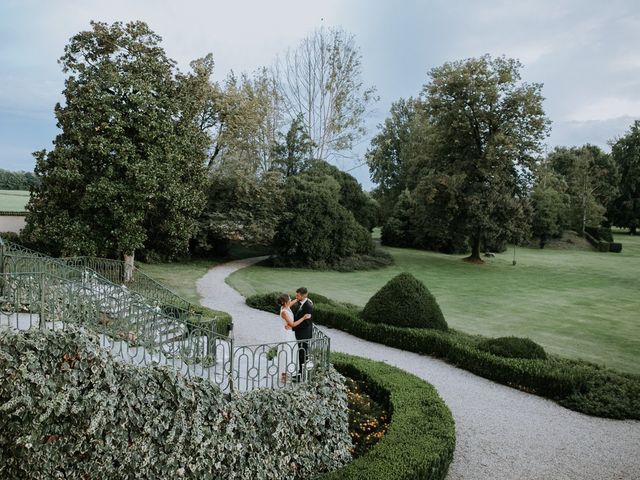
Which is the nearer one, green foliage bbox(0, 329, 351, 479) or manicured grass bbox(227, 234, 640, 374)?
green foliage bbox(0, 329, 351, 479)

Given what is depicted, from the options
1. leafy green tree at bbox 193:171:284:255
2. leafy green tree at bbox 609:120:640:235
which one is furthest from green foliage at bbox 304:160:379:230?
leafy green tree at bbox 609:120:640:235

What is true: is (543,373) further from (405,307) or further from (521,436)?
(405,307)

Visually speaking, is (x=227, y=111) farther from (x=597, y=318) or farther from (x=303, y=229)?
(x=597, y=318)

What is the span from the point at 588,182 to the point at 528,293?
150 ft

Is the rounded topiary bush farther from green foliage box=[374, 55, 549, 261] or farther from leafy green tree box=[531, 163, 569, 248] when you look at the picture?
leafy green tree box=[531, 163, 569, 248]

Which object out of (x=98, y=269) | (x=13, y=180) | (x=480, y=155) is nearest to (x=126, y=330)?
(x=98, y=269)

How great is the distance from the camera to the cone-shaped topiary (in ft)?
53.9

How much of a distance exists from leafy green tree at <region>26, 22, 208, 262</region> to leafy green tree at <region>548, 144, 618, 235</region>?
56.6 m

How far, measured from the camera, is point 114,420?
22.5ft

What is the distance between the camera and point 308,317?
10617 millimetres

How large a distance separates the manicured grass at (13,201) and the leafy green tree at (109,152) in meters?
13.2

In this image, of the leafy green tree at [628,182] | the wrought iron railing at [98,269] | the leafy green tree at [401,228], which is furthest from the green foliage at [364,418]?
the leafy green tree at [628,182]

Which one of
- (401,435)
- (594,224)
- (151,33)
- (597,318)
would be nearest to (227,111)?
(151,33)

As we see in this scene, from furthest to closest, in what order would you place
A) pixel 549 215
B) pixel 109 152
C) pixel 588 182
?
1. pixel 588 182
2. pixel 549 215
3. pixel 109 152
